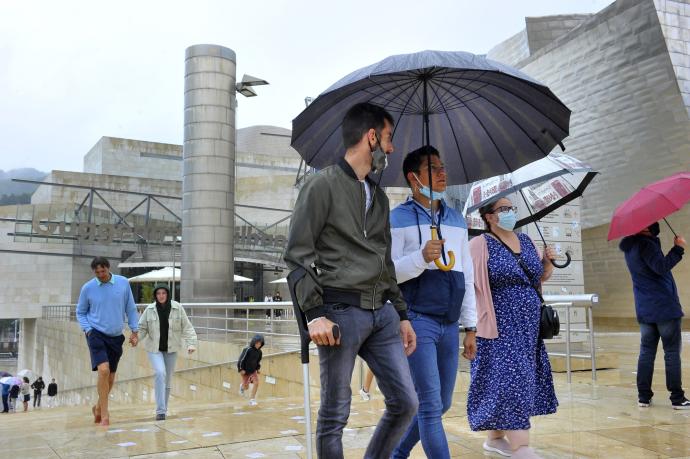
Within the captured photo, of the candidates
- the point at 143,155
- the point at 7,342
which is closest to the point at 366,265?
the point at 143,155

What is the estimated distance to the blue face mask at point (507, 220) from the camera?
4070 mm

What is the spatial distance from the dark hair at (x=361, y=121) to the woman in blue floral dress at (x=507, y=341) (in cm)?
142

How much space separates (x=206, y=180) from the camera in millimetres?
21141

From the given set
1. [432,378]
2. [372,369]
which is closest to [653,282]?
[432,378]

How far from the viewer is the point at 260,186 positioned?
4016 centimetres

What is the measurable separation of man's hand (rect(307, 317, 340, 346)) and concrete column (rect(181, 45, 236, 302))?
18863 millimetres

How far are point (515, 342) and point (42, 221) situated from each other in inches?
1131

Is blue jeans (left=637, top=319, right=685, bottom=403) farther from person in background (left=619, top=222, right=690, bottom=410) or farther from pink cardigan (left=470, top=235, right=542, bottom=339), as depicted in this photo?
pink cardigan (left=470, top=235, right=542, bottom=339)

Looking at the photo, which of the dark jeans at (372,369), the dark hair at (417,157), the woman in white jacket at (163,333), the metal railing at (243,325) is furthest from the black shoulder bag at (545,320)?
the metal railing at (243,325)

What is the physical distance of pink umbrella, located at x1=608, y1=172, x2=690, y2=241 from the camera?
211 inches

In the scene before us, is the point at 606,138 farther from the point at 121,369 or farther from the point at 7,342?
the point at 7,342

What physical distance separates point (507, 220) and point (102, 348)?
458 centimetres

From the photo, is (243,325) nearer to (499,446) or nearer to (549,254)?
(499,446)

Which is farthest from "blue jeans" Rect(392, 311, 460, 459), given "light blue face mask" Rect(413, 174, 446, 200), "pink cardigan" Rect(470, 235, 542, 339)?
"light blue face mask" Rect(413, 174, 446, 200)
